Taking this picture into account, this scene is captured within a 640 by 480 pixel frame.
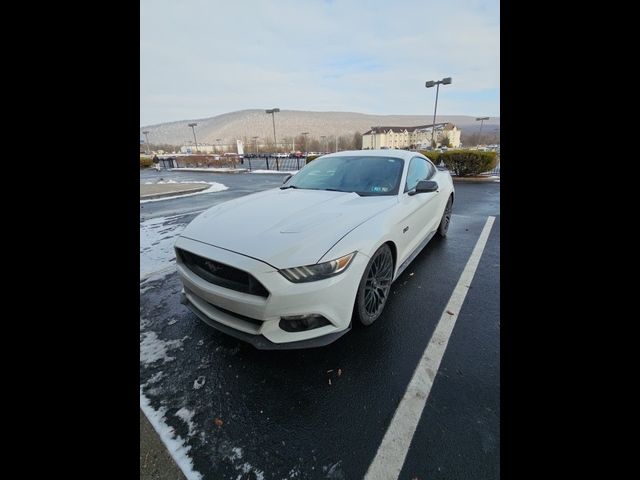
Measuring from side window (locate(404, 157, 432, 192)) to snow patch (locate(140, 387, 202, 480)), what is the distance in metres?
2.91

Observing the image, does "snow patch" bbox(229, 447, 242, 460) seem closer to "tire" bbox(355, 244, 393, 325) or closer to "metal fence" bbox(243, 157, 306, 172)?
"tire" bbox(355, 244, 393, 325)

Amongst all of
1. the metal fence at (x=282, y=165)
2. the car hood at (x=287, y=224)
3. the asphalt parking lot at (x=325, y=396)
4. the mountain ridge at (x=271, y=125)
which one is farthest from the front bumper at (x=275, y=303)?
the mountain ridge at (x=271, y=125)

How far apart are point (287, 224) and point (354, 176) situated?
4.92 feet

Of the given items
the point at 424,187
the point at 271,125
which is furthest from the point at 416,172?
the point at 271,125

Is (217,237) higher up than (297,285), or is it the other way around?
(217,237)

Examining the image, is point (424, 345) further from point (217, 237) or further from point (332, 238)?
point (217, 237)

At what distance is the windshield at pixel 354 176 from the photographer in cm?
328

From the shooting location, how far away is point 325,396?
194 centimetres

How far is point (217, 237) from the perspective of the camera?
7.56 ft

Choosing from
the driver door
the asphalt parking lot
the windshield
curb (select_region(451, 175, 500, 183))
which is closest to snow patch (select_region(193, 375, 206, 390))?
the asphalt parking lot

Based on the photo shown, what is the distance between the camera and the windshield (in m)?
3.28
